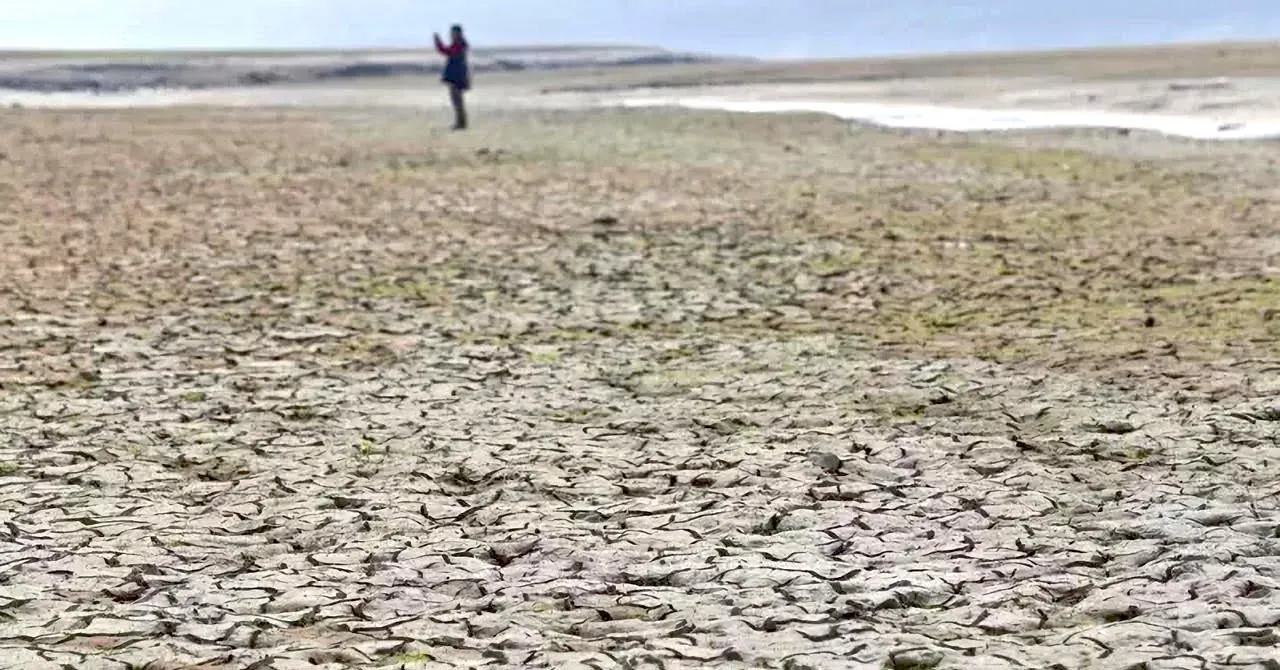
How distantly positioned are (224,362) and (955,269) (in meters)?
4.68

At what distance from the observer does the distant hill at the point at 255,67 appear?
54.6 m

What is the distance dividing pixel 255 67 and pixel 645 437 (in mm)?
63748

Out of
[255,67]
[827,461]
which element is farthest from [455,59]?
[255,67]

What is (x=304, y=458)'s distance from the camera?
20.3 feet

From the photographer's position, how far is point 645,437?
Answer: 21.0ft

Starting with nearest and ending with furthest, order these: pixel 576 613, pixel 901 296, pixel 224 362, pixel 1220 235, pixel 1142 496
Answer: pixel 576 613 → pixel 1142 496 → pixel 224 362 → pixel 901 296 → pixel 1220 235

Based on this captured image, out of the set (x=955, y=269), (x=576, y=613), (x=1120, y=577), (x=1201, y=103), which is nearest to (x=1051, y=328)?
(x=955, y=269)

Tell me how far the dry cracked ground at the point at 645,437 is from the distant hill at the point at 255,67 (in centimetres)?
4346

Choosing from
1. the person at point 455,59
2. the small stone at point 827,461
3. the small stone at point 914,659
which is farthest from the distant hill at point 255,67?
the small stone at point 914,659

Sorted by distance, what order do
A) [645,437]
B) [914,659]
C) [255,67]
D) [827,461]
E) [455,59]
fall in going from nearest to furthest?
1. [914,659]
2. [827,461]
3. [645,437]
4. [455,59]
5. [255,67]

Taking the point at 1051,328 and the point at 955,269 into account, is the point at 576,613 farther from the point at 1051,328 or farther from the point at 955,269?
the point at 955,269

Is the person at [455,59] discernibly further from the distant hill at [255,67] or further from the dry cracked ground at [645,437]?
the distant hill at [255,67]

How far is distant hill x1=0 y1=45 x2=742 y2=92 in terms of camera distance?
2151 inches

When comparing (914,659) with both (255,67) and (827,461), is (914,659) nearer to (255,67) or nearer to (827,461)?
(827,461)
